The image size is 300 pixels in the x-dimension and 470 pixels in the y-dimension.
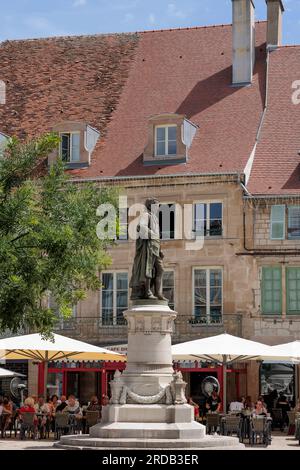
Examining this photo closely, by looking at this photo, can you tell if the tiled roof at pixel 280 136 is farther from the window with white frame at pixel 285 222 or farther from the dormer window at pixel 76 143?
the dormer window at pixel 76 143

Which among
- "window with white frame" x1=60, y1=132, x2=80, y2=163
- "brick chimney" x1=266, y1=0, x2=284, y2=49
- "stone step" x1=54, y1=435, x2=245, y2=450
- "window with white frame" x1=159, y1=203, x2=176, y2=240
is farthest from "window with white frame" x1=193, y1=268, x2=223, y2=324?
"stone step" x1=54, y1=435, x2=245, y2=450

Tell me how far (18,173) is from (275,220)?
11979 mm

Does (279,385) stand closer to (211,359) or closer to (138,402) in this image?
(211,359)

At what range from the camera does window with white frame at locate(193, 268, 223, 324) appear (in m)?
32.0

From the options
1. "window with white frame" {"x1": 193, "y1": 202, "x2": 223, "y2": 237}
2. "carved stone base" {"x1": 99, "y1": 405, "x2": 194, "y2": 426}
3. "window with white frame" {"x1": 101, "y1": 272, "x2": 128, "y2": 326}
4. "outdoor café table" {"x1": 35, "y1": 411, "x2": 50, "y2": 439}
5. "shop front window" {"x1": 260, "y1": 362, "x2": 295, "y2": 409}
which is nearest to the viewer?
"carved stone base" {"x1": 99, "y1": 405, "x2": 194, "y2": 426}

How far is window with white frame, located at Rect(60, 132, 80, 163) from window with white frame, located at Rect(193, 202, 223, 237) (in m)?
4.65

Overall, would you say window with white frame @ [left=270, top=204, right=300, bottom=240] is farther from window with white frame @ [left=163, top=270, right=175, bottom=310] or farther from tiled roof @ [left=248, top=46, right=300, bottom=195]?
window with white frame @ [left=163, top=270, right=175, bottom=310]

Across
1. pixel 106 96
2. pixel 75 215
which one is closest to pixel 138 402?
pixel 75 215

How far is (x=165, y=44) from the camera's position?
1495 inches

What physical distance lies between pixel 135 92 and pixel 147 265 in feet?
59.5

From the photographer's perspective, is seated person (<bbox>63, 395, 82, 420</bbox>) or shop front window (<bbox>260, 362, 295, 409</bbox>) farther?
shop front window (<bbox>260, 362, 295, 409</bbox>)

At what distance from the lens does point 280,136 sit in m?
33.3

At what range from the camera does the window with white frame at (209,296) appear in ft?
105

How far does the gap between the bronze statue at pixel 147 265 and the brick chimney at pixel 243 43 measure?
54.6 ft
